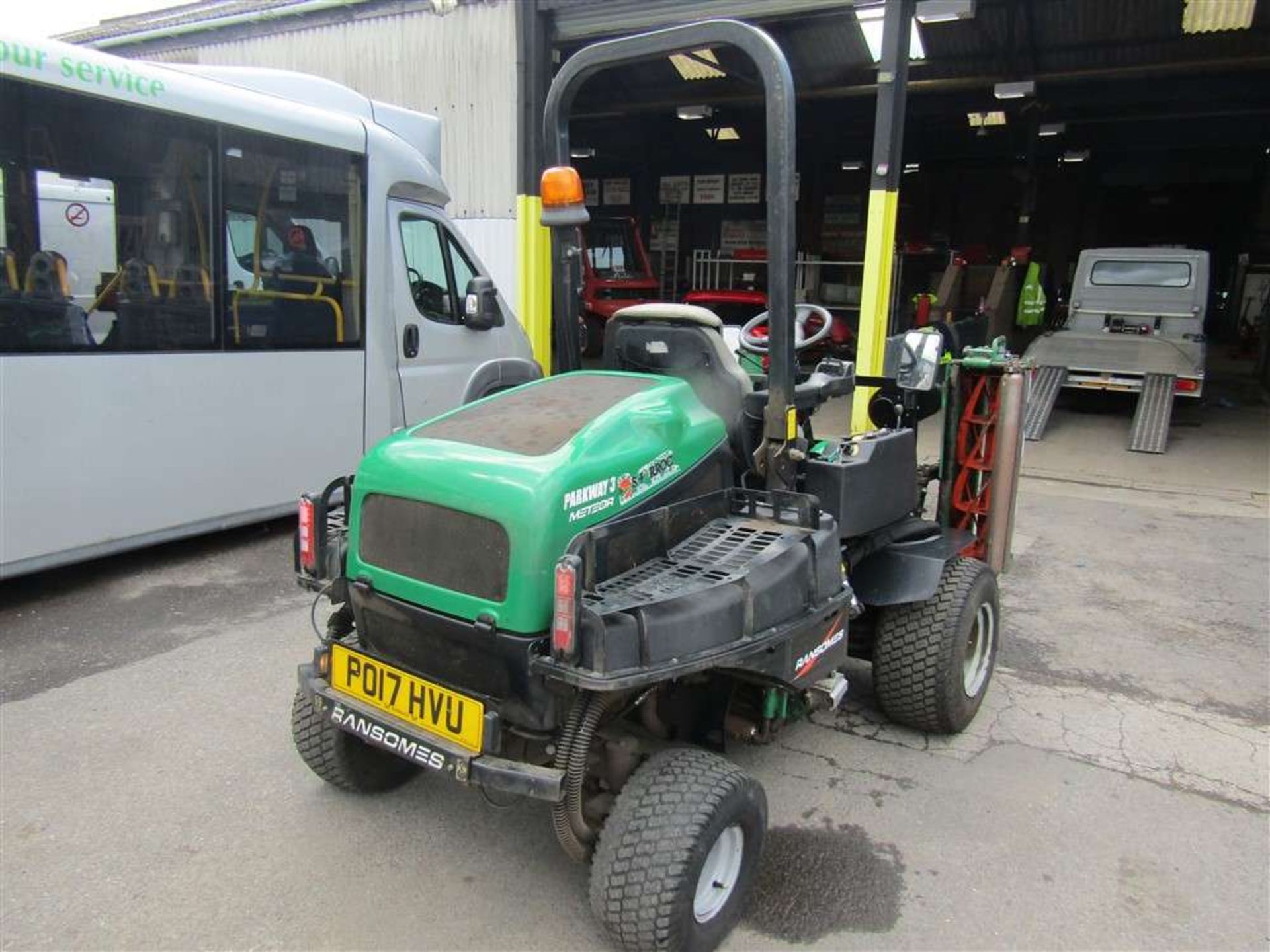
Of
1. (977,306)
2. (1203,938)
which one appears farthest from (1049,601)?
(977,306)

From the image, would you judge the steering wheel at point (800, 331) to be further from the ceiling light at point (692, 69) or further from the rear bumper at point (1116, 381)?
the ceiling light at point (692, 69)

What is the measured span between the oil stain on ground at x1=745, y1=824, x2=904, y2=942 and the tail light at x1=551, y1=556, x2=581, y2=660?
41.6 inches

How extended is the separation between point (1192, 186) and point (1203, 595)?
2538cm

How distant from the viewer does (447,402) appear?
22.6 feet

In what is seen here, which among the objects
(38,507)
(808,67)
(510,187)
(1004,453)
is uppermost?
(808,67)

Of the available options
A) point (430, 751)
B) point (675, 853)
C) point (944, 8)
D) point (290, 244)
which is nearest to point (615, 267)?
point (944, 8)

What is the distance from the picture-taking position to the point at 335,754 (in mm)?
2916

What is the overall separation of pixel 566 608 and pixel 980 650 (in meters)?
2.40

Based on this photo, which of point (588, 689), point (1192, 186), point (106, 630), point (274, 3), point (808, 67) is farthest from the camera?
point (1192, 186)

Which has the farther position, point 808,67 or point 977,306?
point 977,306

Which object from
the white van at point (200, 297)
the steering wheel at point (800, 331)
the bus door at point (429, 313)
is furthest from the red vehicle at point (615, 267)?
the steering wheel at point (800, 331)

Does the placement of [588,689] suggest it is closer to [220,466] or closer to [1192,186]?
[220,466]

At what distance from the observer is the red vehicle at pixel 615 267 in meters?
16.5

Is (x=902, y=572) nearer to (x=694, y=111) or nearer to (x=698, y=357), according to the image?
(x=698, y=357)
